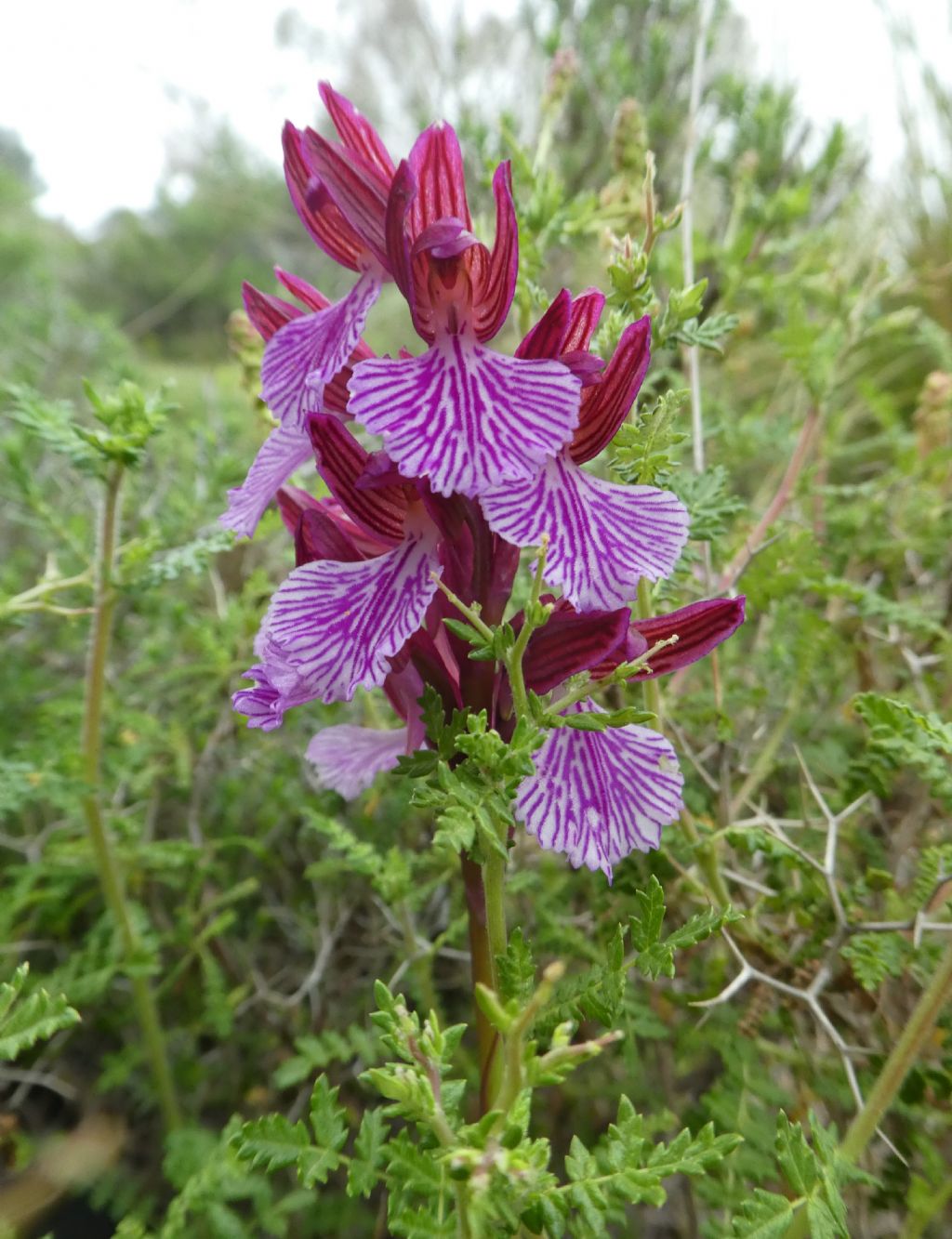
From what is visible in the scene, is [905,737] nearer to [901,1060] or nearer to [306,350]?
[901,1060]

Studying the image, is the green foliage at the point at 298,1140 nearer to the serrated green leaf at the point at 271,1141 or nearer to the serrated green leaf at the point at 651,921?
the serrated green leaf at the point at 271,1141

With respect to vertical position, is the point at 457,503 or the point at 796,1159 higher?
the point at 457,503

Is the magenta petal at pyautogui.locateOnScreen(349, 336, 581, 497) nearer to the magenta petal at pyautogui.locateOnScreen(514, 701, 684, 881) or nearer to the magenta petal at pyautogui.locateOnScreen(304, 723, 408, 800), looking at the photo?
the magenta petal at pyautogui.locateOnScreen(514, 701, 684, 881)

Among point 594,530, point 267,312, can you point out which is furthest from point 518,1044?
point 267,312

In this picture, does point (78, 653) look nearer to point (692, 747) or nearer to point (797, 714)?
point (692, 747)

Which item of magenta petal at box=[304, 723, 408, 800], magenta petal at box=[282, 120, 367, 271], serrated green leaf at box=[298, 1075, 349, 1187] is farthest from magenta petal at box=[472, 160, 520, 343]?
serrated green leaf at box=[298, 1075, 349, 1187]

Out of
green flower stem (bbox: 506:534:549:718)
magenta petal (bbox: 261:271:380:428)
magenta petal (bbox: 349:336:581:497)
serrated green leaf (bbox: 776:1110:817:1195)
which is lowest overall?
serrated green leaf (bbox: 776:1110:817:1195)

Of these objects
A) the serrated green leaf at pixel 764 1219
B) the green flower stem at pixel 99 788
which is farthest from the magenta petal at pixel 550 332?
the serrated green leaf at pixel 764 1219

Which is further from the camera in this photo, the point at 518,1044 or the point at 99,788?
the point at 99,788
